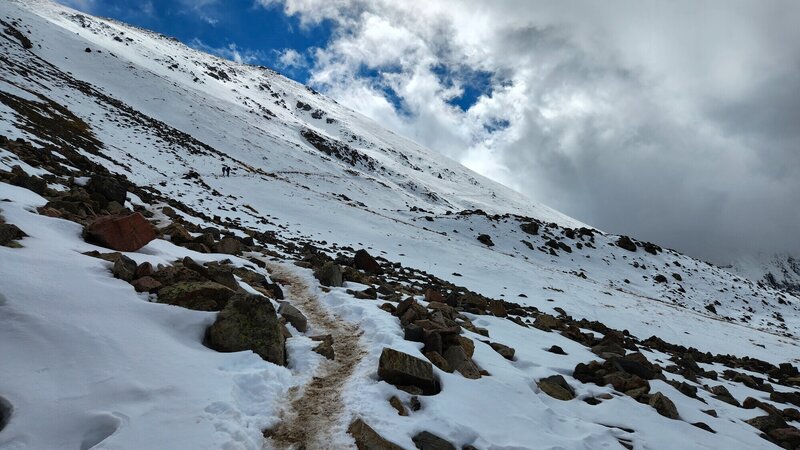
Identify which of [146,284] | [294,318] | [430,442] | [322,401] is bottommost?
[322,401]

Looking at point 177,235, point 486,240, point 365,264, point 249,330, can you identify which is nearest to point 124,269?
point 249,330

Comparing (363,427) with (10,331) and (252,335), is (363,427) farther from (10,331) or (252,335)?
(10,331)

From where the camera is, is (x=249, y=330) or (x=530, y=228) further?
(x=530, y=228)

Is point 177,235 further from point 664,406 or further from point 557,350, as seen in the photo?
point 664,406

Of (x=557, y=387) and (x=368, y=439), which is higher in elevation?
(x=557, y=387)

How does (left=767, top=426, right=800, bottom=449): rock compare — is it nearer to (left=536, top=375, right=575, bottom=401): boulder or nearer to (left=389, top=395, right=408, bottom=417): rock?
(left=536, top=375, right=575, bottom=401): boulder

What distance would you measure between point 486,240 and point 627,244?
16.5m

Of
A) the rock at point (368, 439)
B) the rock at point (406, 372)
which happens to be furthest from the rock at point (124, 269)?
the rock at point (368, 439)

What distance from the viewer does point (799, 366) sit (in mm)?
19609

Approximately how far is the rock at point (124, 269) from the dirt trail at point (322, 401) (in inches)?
182

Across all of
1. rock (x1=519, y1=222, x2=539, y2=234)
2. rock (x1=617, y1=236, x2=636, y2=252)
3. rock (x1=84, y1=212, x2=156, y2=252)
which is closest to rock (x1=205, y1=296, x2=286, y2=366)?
rock (x1=84, y1=212, x2=156, y2=252)

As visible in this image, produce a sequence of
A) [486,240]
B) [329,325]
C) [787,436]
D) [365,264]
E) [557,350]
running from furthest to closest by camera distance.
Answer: [486,240] < [365,264] < [557,350] < [329,325] < [787,436]

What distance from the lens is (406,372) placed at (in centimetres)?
797

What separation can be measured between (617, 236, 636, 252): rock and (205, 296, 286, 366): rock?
4558 centimetres
